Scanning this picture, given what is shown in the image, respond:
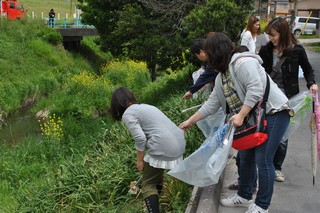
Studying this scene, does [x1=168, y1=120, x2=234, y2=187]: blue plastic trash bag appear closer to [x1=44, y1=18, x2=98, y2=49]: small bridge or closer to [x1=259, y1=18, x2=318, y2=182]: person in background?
[x1=259, y1=18, x2=318, y2=182]: person in background

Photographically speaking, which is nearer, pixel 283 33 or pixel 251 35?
pixel 283 33

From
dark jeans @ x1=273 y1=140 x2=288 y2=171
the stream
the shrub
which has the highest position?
dark jeans @ x1=273 y1=140 x2=288 y2=171

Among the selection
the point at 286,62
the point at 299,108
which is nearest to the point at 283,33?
the point at 286,62

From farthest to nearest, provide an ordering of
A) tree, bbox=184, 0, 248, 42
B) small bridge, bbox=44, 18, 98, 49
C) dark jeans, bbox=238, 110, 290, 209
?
small bridge, bbox=44, 18, 98, 49 → tree, bbox=184, 0, 248, 42 → dark jeans, bbox=238, 110, 290, 209

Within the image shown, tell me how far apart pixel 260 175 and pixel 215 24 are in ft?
22.8

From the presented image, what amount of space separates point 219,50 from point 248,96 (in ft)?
1.35

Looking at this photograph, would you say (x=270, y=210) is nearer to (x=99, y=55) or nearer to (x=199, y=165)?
(x=199, y=165)

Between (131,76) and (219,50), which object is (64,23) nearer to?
(131,76)

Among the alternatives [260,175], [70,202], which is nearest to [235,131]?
[260,175]

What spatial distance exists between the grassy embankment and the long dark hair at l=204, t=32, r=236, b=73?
53.2 inches

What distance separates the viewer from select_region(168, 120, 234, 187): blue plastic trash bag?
339 cm

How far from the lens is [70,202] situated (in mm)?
4355

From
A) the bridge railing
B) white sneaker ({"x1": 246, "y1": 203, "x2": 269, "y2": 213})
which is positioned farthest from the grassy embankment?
the bridge railing

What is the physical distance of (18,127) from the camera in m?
12.8
